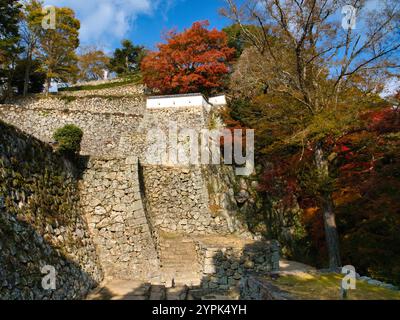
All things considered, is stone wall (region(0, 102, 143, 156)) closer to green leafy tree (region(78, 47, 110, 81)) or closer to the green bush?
the green bush

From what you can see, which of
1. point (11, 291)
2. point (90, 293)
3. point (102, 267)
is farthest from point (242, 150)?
point (11, 291)

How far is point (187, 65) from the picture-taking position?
63.6 feet

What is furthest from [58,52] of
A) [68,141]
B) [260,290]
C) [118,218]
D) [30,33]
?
[260,290]

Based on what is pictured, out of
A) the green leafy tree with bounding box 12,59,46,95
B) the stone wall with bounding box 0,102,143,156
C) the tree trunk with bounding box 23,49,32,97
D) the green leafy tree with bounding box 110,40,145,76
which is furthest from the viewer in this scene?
the green leafy tree with bounding box 110,40,145,76

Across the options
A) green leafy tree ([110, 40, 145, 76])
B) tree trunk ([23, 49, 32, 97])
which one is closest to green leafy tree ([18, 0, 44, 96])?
tree trunk ([23, 49, 32, 97])

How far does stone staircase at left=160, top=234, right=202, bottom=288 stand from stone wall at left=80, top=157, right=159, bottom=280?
86cm

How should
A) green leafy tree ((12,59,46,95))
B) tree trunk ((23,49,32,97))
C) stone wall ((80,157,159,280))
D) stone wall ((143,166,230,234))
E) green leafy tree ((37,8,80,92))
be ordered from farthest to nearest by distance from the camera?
green leafy tree ((37,8,80,92))
green leafy tree ((12,59,46,95))
tree trunk ((23,49,32,97))
stone wall ((143,166,230,234))
stone wall ((80,157,159,280))

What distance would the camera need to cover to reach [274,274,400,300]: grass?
5.28m

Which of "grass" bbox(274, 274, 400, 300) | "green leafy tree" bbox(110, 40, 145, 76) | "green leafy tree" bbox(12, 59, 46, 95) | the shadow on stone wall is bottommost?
"grass" bbox(274, 274, 400, 300)

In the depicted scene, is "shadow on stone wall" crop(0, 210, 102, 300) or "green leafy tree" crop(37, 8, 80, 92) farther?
"green leafy tree" crop(37, 8, 80, 92)

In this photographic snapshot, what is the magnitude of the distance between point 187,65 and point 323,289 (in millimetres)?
16166

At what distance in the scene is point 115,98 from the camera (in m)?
18.0

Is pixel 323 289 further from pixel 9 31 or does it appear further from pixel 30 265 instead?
pixel 9 31
